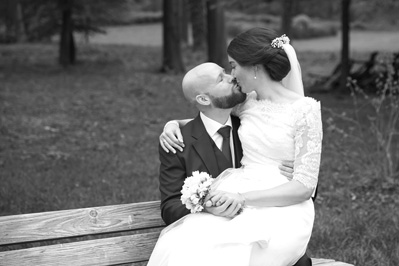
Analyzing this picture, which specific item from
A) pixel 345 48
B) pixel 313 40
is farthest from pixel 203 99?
pixel 313 40

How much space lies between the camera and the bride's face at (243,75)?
349 cm

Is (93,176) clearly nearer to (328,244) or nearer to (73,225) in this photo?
(328,244)

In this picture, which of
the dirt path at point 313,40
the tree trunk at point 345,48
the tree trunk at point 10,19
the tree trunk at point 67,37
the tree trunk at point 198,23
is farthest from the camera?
the tree trunk at point 10,19

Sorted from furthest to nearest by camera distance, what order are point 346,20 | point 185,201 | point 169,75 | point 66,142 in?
1. point 169,75
2. point 346,20
3. point 66,142
4. point 185,201

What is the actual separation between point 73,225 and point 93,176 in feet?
14.6

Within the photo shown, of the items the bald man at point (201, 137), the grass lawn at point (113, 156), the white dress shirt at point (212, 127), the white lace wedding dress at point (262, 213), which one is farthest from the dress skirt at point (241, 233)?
the grass lawn at point (113, 156)

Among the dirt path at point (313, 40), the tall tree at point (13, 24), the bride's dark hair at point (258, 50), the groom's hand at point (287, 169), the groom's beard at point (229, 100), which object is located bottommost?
the dirt path at point (313, 40)

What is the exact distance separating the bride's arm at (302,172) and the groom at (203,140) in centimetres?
34

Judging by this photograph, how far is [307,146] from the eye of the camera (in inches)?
135

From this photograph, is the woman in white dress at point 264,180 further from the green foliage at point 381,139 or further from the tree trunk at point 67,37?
the tree trunk at point 67,37

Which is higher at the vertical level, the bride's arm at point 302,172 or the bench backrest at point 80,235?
the bride's arm at point 302,172

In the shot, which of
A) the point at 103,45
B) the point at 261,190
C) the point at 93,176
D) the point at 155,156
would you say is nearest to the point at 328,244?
A: the point at 261,190

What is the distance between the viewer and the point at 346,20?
14.3 metres

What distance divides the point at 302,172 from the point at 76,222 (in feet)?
4.12
